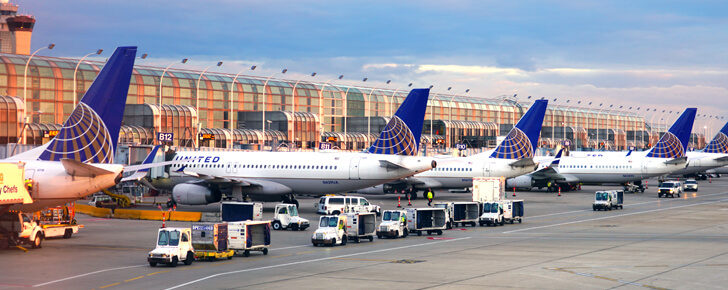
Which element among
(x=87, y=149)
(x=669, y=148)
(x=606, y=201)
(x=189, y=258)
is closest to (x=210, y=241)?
(x=189, y=258)

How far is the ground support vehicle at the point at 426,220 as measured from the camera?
135ft

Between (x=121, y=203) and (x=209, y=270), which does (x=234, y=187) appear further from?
(x=209, y=270)

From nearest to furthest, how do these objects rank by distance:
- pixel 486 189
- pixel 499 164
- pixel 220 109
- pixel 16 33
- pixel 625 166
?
pixel 486 189 → pixel 499 164 → pixel 625 166 → pixel 220 109 → pixel 16 33

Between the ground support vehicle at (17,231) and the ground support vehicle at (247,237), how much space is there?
8.92m

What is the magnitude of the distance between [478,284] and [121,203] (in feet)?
136

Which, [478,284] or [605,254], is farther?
[605,254]

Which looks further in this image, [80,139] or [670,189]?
[670,189]

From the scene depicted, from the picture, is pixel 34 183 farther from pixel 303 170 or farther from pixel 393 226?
pixel 303 170

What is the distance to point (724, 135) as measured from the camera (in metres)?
116

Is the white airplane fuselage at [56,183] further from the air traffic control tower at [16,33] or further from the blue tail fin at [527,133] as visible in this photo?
the air traffic control tower at [16,33]

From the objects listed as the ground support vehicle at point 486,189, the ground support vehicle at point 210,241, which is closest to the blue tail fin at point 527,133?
the ground support vehicle at point 486,189

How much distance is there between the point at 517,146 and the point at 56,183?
1887 inches

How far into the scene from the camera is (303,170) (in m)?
56.7

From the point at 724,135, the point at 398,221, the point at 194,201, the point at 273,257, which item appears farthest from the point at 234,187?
the point at 724,135
